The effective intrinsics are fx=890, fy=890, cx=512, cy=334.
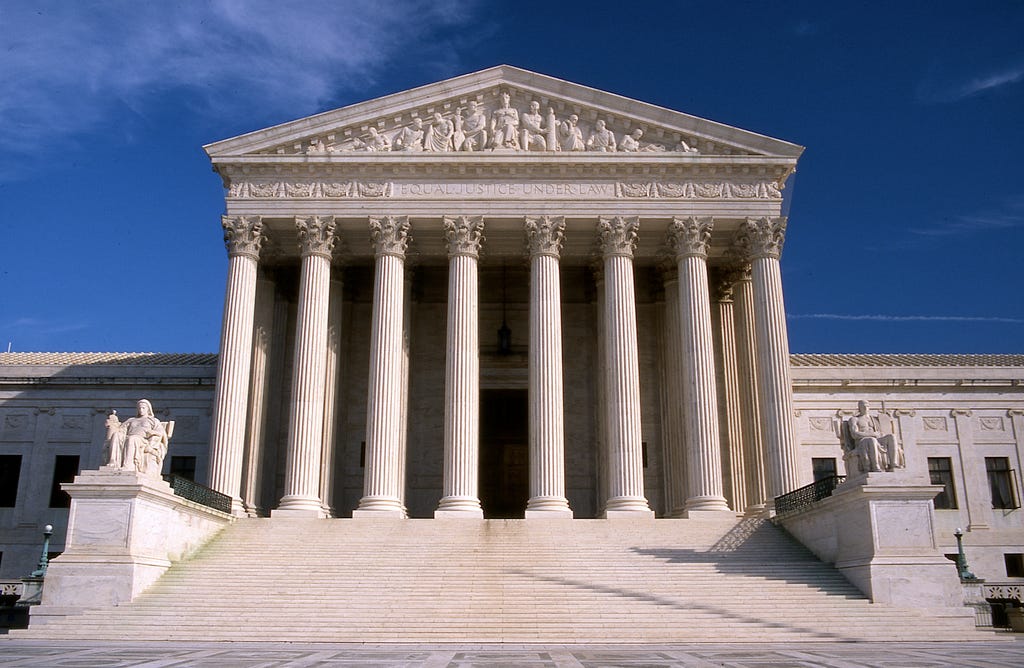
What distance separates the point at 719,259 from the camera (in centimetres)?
3778

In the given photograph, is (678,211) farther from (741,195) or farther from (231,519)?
(231,519)

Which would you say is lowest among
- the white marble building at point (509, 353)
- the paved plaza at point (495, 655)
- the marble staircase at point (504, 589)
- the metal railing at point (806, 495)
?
the paved plaza at point (495, 655)

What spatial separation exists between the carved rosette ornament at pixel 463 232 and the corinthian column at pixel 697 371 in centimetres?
749

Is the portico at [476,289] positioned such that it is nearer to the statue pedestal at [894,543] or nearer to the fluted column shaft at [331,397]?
the fluted column shaft at [331,397]

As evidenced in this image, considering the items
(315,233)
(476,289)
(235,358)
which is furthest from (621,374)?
(235,358)

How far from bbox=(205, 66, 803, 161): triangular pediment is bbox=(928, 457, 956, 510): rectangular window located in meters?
16.1

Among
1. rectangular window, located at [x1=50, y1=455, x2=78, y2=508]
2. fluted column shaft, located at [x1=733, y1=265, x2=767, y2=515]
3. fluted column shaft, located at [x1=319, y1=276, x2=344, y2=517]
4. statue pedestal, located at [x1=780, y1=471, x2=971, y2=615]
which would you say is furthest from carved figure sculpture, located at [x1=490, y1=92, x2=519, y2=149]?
rectangular window, located at [x1=50, y1=455, x2=78, y2=508]

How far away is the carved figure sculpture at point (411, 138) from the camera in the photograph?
114ft

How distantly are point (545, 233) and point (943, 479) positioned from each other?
21427 mm

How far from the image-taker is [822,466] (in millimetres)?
39562

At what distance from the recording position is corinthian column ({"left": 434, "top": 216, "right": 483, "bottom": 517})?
1231 inches

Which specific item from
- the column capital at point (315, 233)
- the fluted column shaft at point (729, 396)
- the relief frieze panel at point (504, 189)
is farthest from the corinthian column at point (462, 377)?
the fluted column shaft at point (729, 396)

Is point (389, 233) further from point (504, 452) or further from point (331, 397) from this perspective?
point (504, 452)

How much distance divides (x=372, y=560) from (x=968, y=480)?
1094 inches
